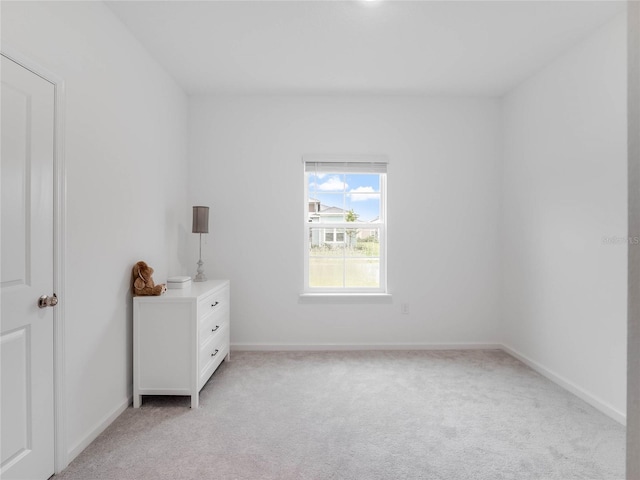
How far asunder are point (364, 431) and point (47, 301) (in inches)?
75.8

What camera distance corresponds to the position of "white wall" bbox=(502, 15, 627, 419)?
2467 millimetres

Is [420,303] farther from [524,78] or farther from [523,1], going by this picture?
[523,1]

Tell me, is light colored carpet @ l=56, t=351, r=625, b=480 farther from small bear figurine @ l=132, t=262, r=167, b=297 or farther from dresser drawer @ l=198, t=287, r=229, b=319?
small bear figurine @ l=132, t=262, r=167, b=297

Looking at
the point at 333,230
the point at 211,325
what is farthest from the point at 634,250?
the point at 333,230

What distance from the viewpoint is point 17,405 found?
5.41ft

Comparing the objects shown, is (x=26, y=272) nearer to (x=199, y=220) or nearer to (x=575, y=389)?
(x=199, y=220)

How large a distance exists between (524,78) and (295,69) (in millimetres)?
2151

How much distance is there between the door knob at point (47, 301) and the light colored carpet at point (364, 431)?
889 mm

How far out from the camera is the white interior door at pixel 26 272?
159 cm

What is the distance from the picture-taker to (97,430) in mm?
2225

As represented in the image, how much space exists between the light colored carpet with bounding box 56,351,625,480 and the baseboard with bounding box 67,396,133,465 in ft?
0.13

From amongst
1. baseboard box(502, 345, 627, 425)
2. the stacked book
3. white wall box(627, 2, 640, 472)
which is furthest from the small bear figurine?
baseboard box(502, 345, 627, 425)

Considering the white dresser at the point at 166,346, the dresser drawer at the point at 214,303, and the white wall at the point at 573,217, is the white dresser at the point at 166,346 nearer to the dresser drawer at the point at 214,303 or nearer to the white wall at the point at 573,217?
the dresser drawer at the point at 214,303

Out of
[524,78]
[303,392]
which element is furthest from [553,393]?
[524,78]
